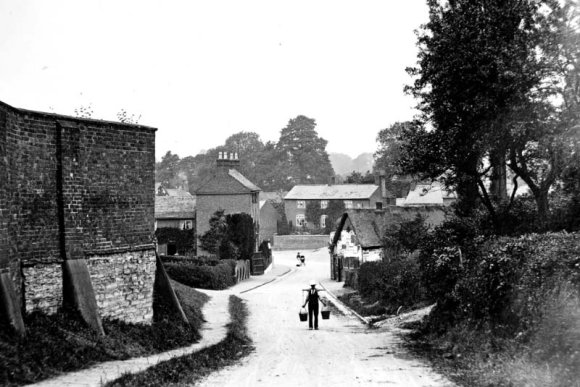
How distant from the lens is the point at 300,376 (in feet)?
40.6

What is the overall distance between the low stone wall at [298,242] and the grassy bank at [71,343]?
61.3 metres

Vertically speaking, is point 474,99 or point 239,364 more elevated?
point 474,99

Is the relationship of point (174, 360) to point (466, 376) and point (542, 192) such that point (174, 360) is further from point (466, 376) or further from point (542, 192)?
point (542, 192)

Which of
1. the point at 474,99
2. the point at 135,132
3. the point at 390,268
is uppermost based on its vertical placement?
the point at 474,99

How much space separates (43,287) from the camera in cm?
1409

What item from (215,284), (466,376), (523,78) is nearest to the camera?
(466,376)

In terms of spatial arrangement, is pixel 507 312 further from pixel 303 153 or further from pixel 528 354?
pixel 303 153

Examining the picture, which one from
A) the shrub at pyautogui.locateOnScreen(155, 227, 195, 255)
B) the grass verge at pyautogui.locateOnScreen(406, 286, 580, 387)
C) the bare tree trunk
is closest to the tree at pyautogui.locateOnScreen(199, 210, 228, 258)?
the shrub at pyautogui.locateOnScreen(155, 227, 195, 255)

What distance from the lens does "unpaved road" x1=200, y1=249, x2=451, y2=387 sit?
39.1ft

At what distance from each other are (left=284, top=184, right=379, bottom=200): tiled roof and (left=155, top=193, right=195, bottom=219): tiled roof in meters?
28.5

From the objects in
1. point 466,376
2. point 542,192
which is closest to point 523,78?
point 542,192

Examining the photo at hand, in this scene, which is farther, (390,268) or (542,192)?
(390,268)

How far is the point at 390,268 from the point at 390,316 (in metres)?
4.29

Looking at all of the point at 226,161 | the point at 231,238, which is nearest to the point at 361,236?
the point at 231,238
